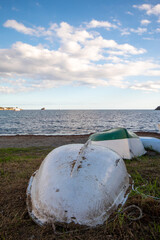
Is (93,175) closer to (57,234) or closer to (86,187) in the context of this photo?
(86,187)

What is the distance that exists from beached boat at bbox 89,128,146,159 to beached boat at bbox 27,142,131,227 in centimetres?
371

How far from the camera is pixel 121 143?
22.5 ft

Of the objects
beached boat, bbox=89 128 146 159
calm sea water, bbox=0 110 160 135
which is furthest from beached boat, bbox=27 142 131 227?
calm sea water, bbox=0 110 160 135

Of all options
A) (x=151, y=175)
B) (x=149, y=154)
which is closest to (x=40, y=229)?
(x=151, y=175)

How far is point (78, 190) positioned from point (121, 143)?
485 centimetres

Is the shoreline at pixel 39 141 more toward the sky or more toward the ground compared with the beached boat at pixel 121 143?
more toward the ground

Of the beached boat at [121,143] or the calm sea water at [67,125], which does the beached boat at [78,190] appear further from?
the calm sea water at [67,125]

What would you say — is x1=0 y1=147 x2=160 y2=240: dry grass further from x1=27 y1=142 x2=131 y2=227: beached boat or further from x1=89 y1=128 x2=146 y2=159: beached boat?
x1=89 y1=128 x2=146 y2=159: beached boat

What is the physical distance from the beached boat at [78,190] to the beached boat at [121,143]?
146 inches

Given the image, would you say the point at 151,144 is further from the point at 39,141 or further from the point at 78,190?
the point at 39,141

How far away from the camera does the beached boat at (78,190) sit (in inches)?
87.3

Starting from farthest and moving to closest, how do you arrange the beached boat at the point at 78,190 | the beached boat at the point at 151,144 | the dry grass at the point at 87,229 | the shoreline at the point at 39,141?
the shoreline at the point at 39,141
the beached boat at the point at 151,144
the beached boat at the point at 78,190
the dry grass at the point at 87,229

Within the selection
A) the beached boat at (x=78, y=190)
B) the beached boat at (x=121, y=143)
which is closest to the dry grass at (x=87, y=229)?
the beached boat at (x=78, y=190)

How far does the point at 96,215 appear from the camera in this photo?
7.41 ft
